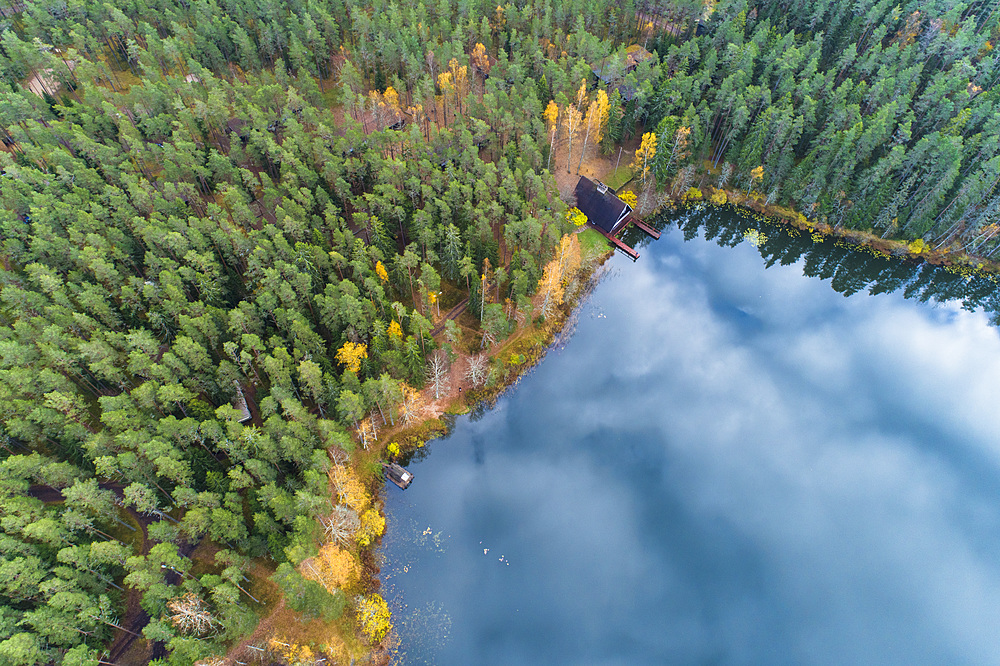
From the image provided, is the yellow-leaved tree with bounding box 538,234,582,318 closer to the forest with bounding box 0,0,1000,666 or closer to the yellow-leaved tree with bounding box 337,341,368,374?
the forest with bounding box 0,0,1000,666

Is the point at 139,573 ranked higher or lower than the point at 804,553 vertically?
higher

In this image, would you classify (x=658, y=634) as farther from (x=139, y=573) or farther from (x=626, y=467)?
(x=139, y=573)

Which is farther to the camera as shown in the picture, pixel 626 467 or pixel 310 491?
pixel 626 467

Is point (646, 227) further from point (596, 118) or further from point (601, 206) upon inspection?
point (596, 118)

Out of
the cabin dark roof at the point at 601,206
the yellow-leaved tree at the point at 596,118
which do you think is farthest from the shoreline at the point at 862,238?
the yellow-leaved tree at the point at 596,118

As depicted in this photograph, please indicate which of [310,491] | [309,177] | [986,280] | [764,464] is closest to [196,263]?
[309,177]

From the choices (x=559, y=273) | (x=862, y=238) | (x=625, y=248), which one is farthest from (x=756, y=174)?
(x=559, y=273)
